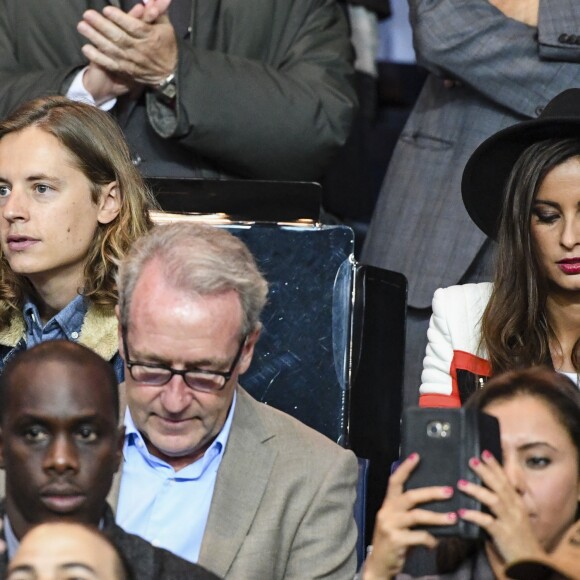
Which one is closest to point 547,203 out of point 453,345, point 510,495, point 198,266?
point 453,345

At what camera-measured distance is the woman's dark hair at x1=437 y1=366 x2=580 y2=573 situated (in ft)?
7.82

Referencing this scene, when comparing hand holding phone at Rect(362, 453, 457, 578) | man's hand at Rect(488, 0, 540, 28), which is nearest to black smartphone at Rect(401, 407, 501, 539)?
hand holding phone at Rect(362, 453, 457, 578)

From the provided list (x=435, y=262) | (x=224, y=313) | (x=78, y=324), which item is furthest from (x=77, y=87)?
(x=224, y=313)

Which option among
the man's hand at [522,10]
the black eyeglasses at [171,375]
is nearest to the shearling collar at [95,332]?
the black eyeglasses at [171,375]

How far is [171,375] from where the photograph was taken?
265 centimetres

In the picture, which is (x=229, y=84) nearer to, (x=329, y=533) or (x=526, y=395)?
(x=329, y=533)

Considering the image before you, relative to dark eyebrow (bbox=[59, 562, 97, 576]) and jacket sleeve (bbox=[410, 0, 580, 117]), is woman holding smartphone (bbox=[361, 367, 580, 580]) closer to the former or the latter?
dark eyebrow (bbox=[59, 562, 97, 576])

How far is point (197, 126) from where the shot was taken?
369 cm

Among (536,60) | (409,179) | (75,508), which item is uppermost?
(536,60)

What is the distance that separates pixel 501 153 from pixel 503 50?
0.45 m

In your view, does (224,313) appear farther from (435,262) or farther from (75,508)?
(435,262)

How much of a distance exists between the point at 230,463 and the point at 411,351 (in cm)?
113

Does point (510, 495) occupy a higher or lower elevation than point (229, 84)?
lower

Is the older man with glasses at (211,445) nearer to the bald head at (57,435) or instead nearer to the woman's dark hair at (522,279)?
the bald head at (57,435)
